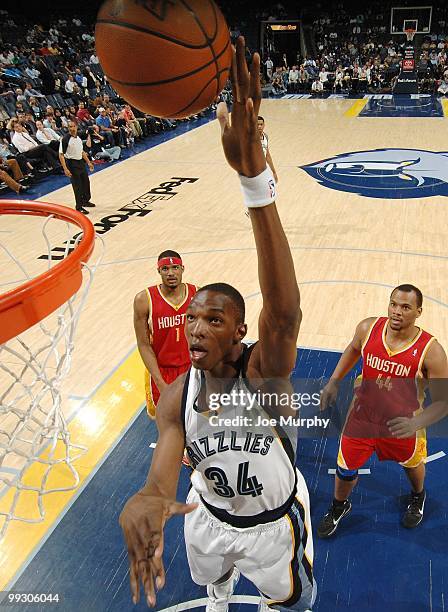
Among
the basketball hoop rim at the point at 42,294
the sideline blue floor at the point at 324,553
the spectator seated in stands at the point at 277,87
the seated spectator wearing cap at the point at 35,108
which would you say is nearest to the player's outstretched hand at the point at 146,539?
the basketball hoop rim at the point at 42,294

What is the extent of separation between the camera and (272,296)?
1.50 m

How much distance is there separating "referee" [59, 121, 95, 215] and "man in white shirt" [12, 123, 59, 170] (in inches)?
99.4

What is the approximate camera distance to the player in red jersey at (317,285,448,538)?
9.53ft

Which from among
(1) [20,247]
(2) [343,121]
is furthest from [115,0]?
(2) [343,121]

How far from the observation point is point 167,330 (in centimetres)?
347

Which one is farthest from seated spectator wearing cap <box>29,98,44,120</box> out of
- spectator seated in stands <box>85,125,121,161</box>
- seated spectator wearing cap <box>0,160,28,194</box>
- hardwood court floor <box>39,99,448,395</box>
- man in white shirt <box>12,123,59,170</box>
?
seated spectator wearing cap <box>0,160,28,194</box>

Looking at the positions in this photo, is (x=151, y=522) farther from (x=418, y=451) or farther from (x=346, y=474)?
(x=418, y=451)

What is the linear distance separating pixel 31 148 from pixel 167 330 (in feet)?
29.0

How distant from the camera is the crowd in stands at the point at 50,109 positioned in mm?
10766

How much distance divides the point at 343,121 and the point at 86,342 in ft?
42.9

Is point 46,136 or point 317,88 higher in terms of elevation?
point 46,136

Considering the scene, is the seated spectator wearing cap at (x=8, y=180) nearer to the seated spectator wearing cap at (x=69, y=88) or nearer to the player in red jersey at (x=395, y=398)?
the seated spectator wearing cap at (x=69, y=88)

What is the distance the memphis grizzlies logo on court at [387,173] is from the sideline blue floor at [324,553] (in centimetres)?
677

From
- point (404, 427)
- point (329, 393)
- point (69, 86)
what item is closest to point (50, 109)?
point (69, 86)
